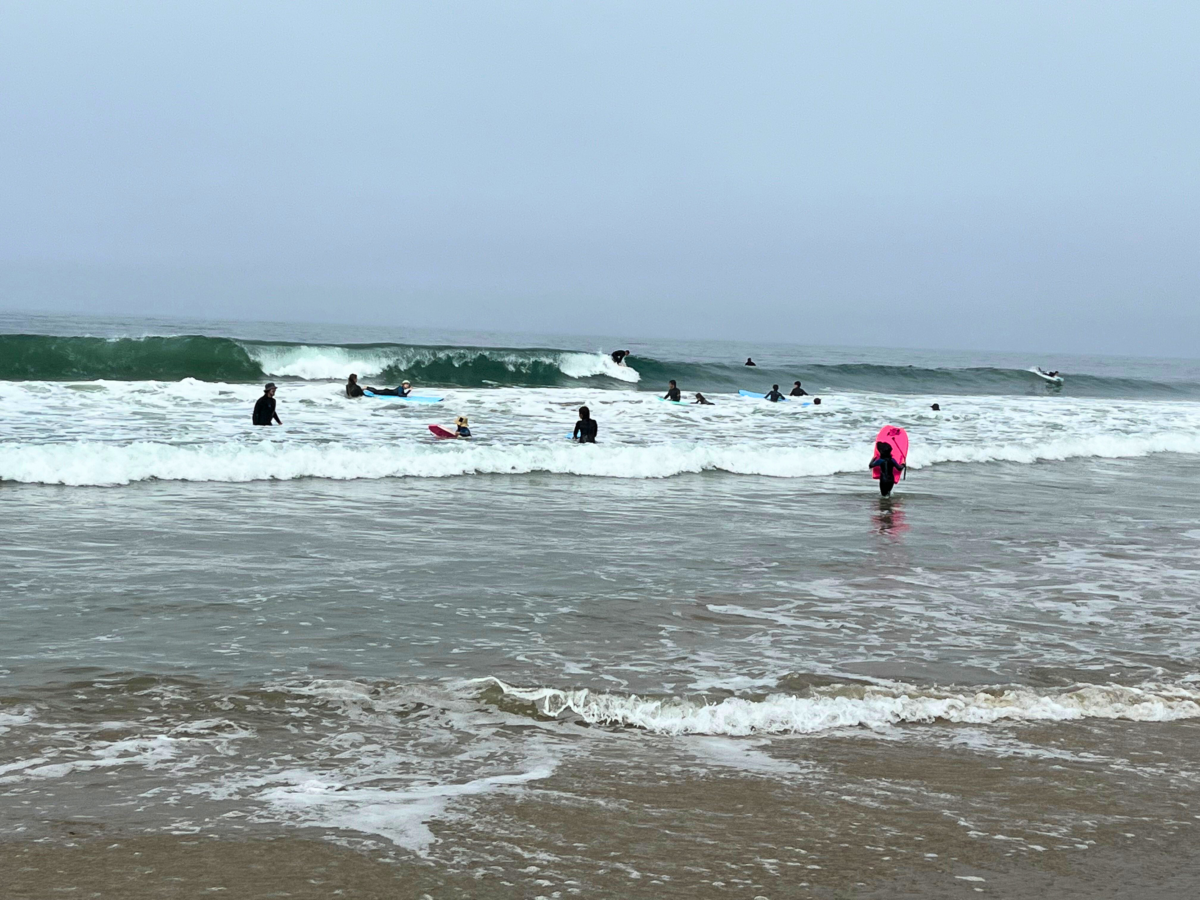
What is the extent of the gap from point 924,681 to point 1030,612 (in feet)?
8.00

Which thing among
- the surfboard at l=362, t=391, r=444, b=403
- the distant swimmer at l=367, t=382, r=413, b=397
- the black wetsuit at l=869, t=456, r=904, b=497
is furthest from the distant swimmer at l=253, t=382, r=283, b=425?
the black wetsuit at l=869, t=456, r=904, b=497

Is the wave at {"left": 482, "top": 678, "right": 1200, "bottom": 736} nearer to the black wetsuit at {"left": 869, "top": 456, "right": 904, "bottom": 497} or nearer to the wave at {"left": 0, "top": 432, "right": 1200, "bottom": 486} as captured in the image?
the black wetsuit at {"left": 869, "top": 456, "right": 904, "bottom": 497}

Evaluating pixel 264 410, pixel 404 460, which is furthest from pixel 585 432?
pixel 264 410

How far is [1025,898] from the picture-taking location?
11.7 feet

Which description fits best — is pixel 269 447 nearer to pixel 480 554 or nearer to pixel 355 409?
pixel 480 554

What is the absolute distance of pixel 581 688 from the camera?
239 inches

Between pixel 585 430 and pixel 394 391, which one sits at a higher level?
pixel 394 391

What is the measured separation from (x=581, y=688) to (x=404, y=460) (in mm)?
11928

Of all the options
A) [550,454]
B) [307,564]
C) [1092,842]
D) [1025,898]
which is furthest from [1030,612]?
[550,454]

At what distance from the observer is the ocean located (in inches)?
152

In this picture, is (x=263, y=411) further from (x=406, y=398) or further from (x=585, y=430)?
(x=406, y=398)

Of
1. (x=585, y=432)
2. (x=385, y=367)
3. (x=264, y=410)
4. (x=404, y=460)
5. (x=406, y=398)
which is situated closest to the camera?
(x=404, y=460)

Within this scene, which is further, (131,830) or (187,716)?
(187,716)

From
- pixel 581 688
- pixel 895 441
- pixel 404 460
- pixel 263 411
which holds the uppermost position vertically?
pixel 895 441
